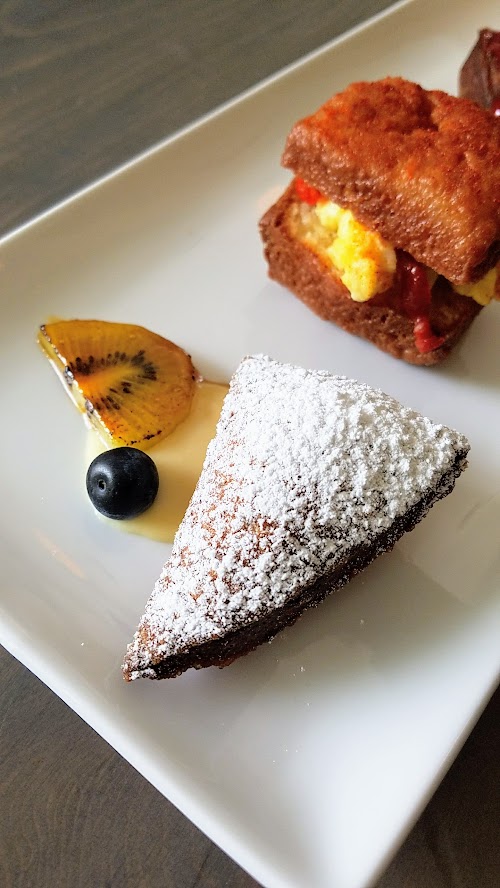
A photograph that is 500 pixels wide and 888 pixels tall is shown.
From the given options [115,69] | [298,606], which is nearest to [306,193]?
[298,606]

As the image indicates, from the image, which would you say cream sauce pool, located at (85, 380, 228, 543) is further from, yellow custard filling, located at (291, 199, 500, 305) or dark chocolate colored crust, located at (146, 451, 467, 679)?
yellow custard filling, located at (291, 199, 500, 305)

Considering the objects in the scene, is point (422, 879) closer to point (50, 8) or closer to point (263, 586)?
point (263, 586)

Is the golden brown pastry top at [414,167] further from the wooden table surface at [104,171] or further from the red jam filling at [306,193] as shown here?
the wooden table surface at [104,171]

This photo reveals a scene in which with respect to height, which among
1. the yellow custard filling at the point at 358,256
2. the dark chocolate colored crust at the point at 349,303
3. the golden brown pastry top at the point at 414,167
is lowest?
the dark chocolate colored crust at the point at 349,303

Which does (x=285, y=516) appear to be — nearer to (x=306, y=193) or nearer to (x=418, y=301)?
(x=418, y=301)

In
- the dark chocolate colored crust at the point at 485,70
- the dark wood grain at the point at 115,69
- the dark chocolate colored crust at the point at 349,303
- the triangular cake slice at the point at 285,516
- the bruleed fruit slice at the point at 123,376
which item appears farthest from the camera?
the dark wood grain at the point at 115,69

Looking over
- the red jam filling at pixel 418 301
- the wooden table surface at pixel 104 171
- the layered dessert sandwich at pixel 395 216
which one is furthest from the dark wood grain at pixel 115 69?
the red jam filling at pixel 418 301

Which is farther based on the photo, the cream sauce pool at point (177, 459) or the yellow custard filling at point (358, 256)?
the yellow custard filling at point (358, 256)
